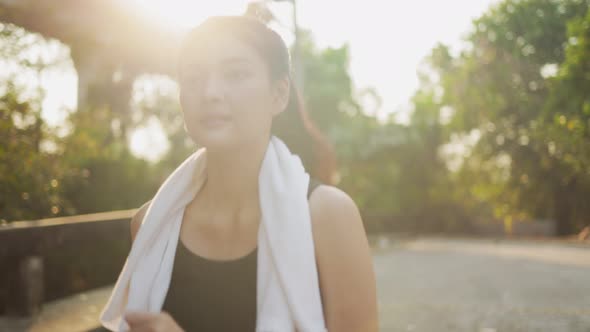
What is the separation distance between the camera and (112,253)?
432 inches

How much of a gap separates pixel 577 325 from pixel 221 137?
6.49 meters

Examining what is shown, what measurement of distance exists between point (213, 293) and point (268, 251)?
0.27 meters

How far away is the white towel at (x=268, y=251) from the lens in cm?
221

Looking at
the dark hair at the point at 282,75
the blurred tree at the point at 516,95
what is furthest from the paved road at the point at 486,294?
the blurred tree at the point at 516,95

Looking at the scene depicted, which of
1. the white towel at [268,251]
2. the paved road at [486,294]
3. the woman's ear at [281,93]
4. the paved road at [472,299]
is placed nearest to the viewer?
the white towel at [268,251]

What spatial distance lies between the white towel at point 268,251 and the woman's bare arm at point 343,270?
0.14ft

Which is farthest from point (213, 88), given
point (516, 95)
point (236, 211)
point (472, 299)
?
point (516, 95)

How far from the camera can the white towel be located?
2209 mm

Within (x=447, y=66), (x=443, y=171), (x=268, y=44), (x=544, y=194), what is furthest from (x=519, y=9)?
(x=268, y=44)

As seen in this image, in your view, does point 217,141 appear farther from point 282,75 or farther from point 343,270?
point 343,270

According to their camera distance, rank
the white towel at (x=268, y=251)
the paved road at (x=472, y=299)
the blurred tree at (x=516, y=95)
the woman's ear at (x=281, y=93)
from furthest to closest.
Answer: the blurred tree at (x=516, y=95) < the paved road at (x=472, y=299) < the woman's ear at (x=281, y=93) < the white towel at (x=268, y=251)

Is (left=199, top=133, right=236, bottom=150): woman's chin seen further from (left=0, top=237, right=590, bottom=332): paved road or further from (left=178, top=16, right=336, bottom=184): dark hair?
(left=0, top=237, right=590, bottom=332): paved road

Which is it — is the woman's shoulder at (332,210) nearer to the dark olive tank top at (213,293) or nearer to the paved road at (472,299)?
the dark olive tank top at (213,293)

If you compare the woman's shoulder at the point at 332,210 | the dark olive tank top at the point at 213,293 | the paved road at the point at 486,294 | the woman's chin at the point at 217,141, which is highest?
the woman's chin at the point at 217,141
